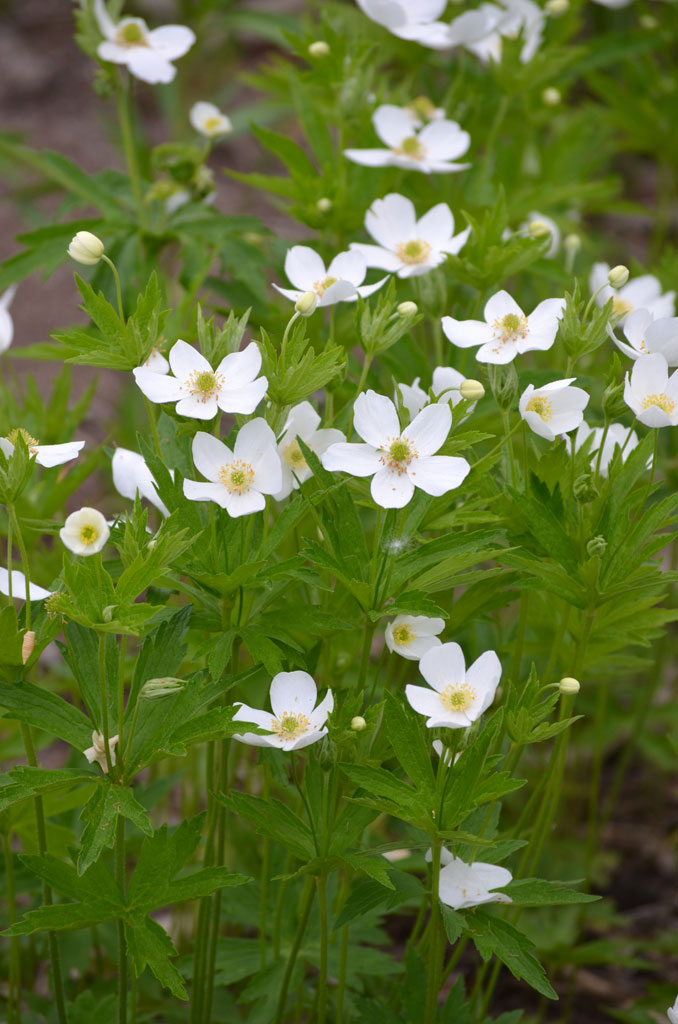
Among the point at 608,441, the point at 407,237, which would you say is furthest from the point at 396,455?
the point at 407,237

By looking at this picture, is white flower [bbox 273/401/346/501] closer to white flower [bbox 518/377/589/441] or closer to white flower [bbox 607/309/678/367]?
white flower [bbox 518/377/589/441]

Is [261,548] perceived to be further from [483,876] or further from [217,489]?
[483,876]

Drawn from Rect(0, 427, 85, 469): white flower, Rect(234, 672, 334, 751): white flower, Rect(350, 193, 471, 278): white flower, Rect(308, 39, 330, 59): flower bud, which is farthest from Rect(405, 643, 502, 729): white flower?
Rect(308, 39, 330, 59): flower bud

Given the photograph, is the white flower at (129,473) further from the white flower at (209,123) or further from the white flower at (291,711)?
the white flower at (209,123)

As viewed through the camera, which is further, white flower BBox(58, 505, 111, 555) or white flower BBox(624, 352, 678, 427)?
white flower BBox(624, 352, 678, 427)

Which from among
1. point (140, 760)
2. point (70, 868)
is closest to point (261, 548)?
point (140, 760)
